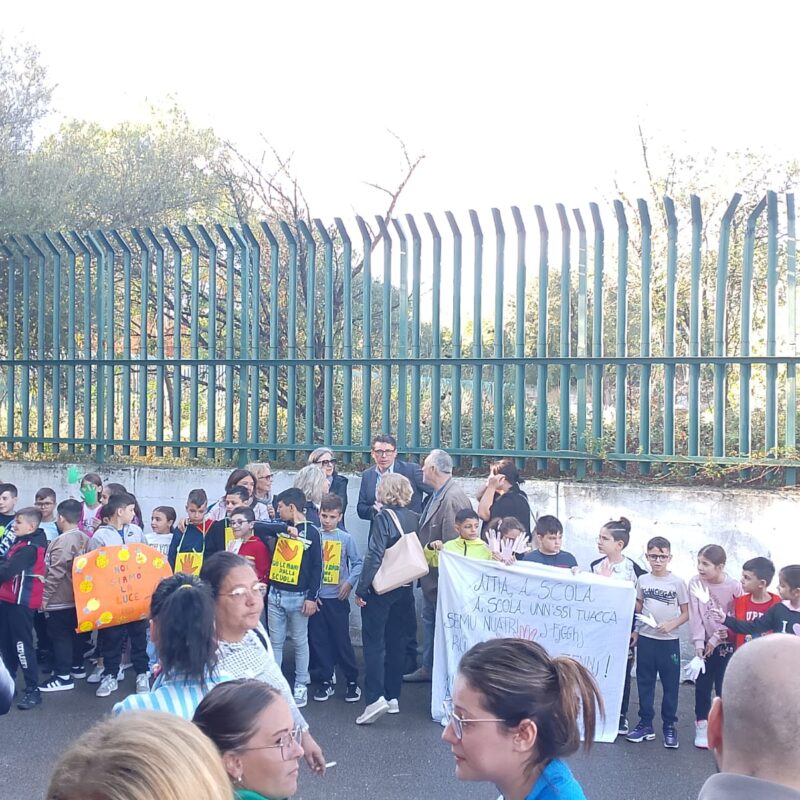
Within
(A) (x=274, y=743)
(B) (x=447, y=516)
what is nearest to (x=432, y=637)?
(B) (x=447, y=516)

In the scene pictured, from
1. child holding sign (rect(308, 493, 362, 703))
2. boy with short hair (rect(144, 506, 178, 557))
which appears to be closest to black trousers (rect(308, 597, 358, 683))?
child holding sign (rect(308, 493, 362, 703))

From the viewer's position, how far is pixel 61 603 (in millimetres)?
7449

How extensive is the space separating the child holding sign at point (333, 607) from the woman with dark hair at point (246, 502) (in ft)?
2.40

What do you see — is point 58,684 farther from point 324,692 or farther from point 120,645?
point 324,692

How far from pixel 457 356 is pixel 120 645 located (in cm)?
391

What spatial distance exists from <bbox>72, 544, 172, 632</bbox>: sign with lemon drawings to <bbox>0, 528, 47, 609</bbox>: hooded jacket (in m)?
0.33

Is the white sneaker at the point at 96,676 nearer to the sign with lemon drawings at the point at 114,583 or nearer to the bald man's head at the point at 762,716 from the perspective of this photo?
the sign with lemon drawings at the point at 114,583

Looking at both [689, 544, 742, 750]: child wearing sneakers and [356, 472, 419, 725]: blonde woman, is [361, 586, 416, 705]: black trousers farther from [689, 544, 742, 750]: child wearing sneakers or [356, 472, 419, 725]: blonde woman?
[689, 544, 742, 750]: child wearing sneakers

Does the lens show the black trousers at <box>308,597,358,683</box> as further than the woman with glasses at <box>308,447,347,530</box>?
No

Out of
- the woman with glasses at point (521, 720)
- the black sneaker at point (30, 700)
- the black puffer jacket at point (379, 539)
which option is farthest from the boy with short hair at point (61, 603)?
the woman with glasses at point (521, 720)

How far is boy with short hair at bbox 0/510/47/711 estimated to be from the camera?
23.5ft

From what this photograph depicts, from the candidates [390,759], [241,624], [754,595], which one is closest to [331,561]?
[390,759]

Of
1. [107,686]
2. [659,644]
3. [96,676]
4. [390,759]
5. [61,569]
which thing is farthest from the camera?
[96,676]

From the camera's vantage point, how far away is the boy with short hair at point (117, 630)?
743 centimetres
